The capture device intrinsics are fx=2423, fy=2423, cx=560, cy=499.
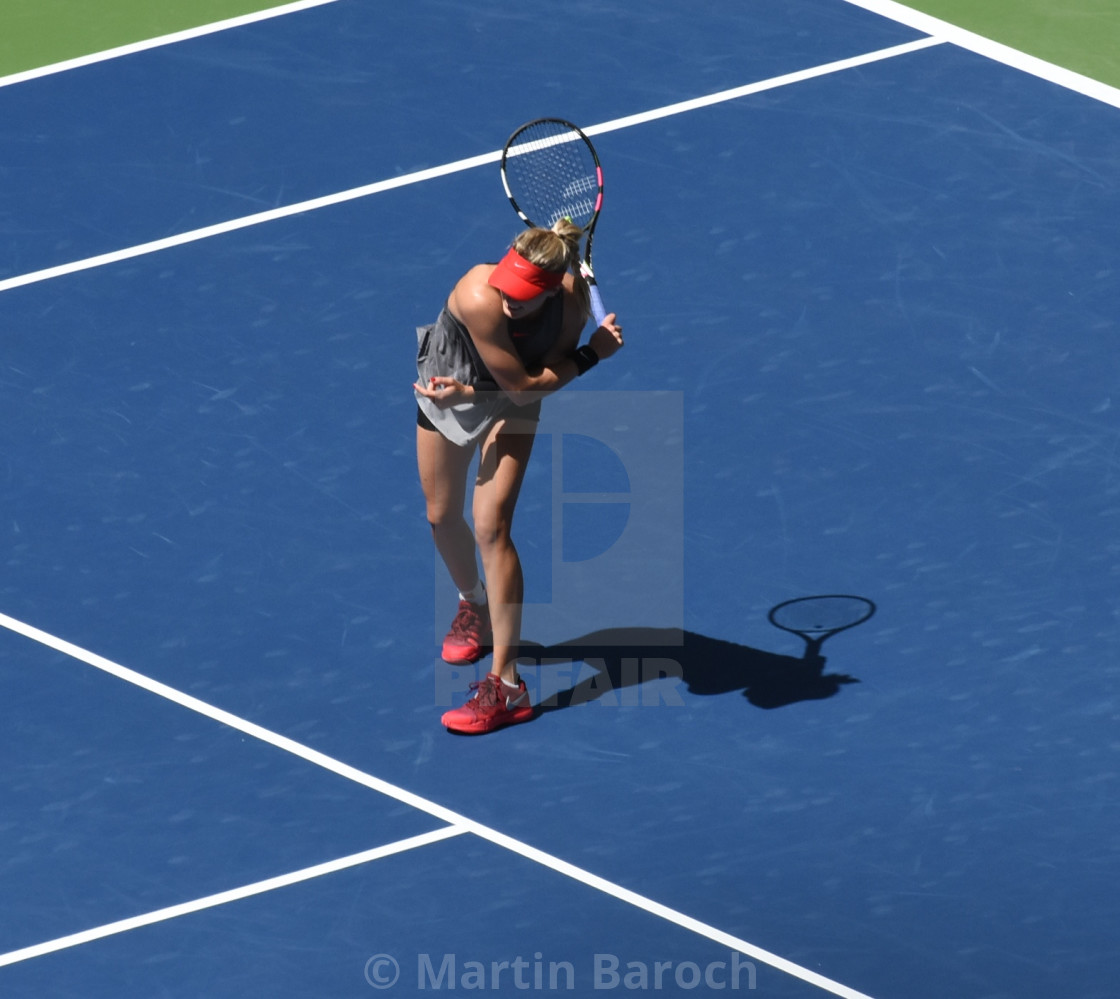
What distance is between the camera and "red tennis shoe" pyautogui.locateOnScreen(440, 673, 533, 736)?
10.1m

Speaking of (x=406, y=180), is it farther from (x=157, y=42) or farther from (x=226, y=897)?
(x=226, y=897)

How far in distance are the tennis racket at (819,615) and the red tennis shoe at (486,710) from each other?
1300 mm

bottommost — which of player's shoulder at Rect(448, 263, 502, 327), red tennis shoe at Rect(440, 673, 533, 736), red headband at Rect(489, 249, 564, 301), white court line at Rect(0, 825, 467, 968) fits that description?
white court line at Rect(0, 825, 467, 968)

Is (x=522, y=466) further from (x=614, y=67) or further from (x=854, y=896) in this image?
(x=614, y=67)

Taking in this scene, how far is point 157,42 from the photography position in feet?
50.4

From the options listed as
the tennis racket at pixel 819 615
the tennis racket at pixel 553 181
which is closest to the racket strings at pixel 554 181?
the tennis racket at pixel 553 181

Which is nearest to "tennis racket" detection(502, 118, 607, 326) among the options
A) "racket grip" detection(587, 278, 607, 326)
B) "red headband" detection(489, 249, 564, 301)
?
"racket grip" detection(587, 278, 607, 326)

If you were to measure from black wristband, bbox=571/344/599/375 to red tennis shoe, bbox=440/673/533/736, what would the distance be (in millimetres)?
1395

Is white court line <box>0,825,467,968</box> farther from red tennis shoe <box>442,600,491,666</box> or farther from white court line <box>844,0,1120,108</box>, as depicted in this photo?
white court line <box>844,0,1120,108</box>

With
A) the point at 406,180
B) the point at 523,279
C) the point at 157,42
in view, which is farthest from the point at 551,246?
the point at 157,42

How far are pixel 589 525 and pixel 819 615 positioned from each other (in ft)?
4.11

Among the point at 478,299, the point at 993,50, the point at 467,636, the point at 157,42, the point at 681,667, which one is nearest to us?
the point at 478,299

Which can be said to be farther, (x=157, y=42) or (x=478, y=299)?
(x=157, y=42)

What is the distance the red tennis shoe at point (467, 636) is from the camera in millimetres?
10562
